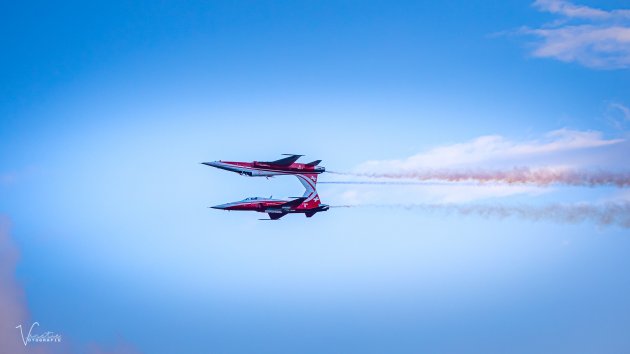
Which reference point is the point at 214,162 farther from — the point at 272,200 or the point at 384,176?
the point at 384,176

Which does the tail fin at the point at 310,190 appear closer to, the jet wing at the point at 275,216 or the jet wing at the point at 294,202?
the jet wing at the point at 294,202

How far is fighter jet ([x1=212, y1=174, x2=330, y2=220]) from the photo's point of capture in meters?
167

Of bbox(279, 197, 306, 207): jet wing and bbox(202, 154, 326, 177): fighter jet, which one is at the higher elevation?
bbox(202, 154, 326, 177): fighter jet

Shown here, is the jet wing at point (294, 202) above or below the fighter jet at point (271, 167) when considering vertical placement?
below

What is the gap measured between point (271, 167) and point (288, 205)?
17.3 feet

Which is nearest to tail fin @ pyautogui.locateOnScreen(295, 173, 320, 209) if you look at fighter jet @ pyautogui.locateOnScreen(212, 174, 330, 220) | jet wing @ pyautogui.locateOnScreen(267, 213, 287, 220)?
fighter jet @ pyautogui.locateOnScreen(212, 174, 330, 220)

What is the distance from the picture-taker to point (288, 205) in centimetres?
16675

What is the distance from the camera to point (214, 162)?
168 meters

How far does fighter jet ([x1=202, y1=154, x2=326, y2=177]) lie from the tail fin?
69.8 inches

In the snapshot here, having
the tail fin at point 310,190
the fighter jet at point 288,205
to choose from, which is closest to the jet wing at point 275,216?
the fighter jet at point 288,205

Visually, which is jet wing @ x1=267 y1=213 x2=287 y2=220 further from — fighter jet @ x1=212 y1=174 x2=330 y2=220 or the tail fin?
the tail fin

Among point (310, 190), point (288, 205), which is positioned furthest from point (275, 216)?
point (310, 190)

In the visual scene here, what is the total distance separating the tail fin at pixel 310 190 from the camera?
549ft

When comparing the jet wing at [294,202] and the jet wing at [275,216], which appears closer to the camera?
the jet wing at [294,202]
